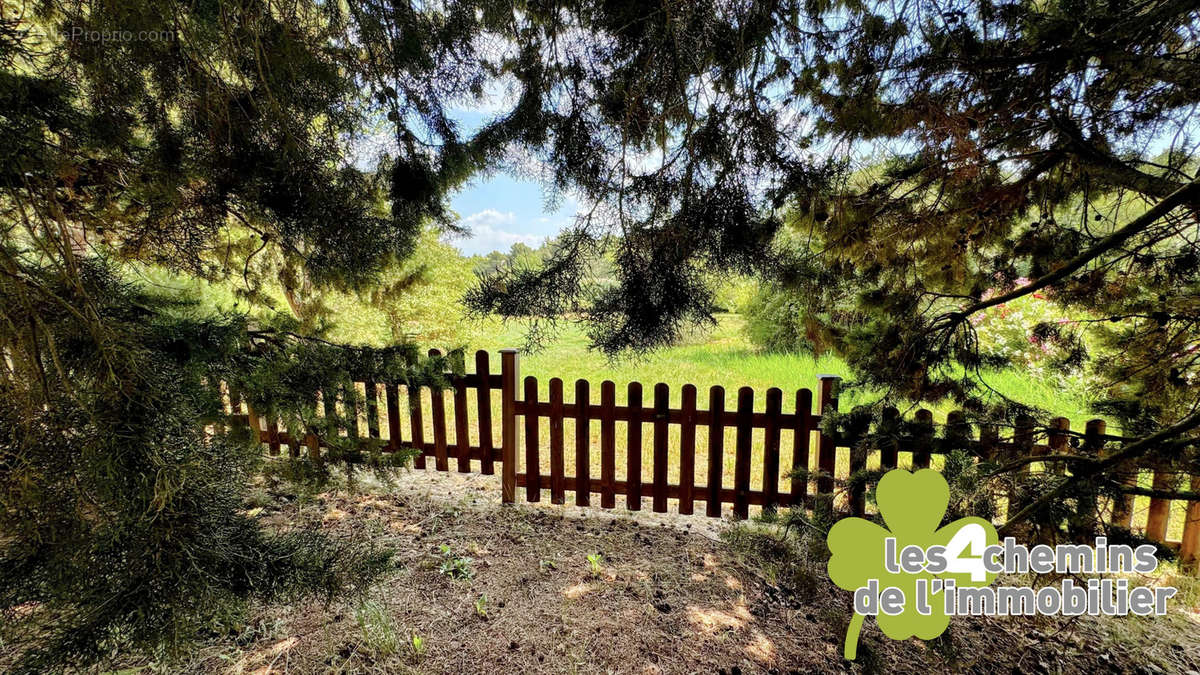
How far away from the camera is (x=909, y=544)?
1.53 m

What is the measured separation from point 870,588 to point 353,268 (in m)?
2.78

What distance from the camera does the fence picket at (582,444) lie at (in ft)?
10.7

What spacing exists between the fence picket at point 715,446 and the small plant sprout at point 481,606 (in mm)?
1658

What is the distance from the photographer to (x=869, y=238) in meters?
1.92

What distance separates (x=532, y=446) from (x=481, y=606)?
1.30 meters

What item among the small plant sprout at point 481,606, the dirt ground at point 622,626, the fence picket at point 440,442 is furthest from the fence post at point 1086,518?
the fence picket at point 440,442

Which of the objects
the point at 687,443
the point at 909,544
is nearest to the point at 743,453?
the point at 687,443

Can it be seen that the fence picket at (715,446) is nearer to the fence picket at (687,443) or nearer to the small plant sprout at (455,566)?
the fence picket at (687,443)

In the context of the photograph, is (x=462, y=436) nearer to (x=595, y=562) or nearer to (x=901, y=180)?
(x=595, y=562)

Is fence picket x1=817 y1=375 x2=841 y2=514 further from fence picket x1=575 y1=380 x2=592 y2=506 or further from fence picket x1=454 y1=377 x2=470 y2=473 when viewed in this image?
fence picket x1=454 y1=377 x2=470 y2=473

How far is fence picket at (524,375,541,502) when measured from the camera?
338cm

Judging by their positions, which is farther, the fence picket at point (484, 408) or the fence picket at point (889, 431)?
the fence picket at point (484, 408)

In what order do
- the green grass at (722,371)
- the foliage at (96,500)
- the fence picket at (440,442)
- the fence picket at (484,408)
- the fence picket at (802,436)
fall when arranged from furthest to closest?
the green grass at (722,371)
the fence picket at (440,442)
the fence picket at (484,408)
the fence picket at (802,436)
the foliage at (96,500)

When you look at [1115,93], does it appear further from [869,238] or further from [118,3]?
[118,3]
